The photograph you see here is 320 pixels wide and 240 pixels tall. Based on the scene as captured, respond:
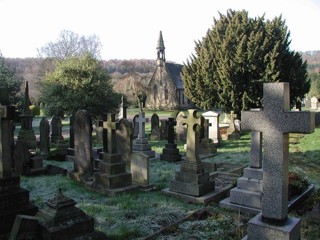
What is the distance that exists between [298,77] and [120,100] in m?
13.9

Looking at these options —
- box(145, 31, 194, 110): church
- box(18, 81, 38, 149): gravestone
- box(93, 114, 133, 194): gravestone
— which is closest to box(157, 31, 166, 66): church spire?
box(145, 31, 194, 110): church

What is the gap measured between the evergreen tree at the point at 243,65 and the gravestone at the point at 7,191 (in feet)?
64.0

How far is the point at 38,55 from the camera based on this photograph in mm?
45500

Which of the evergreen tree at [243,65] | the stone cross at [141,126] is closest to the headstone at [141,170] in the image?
the stone cross at [141,126]

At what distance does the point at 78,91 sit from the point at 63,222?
1583 centimetres

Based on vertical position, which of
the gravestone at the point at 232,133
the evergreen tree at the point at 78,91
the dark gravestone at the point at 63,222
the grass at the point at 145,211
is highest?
the evergreen tree at the point at 78,91

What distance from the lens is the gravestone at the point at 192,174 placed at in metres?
7.80

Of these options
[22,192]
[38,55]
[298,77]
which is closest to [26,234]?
[22,192]

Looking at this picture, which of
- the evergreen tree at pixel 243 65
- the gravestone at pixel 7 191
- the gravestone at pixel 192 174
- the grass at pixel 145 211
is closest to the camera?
the gravestone at pixel 7 191

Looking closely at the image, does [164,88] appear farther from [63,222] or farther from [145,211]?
[63,222]

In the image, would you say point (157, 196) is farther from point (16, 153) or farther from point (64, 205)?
point (16, 153)

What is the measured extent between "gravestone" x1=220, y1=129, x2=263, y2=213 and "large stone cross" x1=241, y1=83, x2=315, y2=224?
9.27 ft

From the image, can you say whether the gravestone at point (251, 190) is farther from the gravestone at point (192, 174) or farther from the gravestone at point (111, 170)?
the gravestone at point (111, 170)

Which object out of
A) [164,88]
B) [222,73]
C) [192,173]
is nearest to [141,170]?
[192,173]
